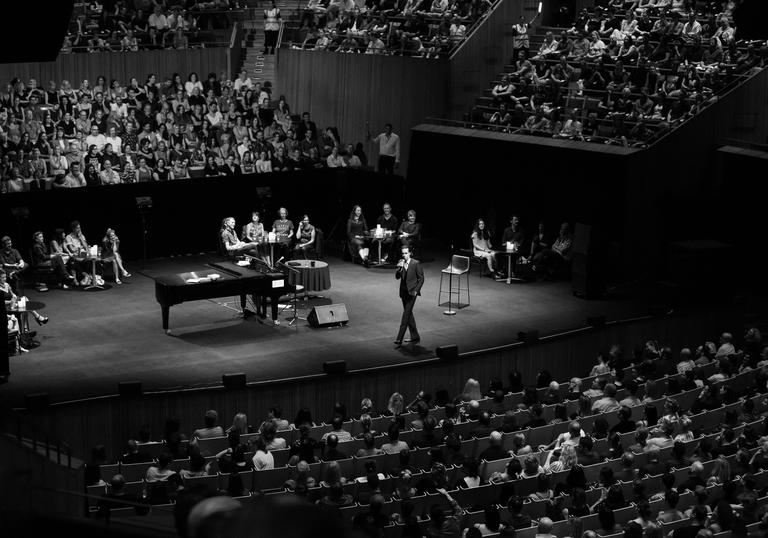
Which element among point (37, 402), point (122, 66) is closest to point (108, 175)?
point (122, 66)

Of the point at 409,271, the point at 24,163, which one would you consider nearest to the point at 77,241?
the point at 24,163

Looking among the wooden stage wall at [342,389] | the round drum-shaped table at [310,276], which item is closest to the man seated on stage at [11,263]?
the round drum-shaped table at [310,276]

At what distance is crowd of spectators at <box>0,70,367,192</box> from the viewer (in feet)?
69.7

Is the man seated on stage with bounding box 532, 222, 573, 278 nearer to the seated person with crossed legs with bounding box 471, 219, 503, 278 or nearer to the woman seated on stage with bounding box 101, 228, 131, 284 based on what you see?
the seated person with crossed legs with bounding box 471, 219, 503, 278

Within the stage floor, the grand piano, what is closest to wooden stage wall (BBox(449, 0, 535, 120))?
the stage floor

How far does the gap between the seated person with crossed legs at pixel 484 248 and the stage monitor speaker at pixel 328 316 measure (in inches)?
159

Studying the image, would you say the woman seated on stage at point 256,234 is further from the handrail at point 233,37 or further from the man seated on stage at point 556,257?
the handrail at point 233,37

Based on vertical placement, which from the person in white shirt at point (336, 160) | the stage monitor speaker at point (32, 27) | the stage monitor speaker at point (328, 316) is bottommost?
the stage monitor speaker at point (328, 316)

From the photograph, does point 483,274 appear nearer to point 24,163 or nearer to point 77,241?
point 77,241

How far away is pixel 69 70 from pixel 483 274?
10929mm

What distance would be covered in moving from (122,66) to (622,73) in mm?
11441

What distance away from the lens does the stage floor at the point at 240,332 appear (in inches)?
586

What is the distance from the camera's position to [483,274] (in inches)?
820

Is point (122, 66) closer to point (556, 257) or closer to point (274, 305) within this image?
point (274, 305)
